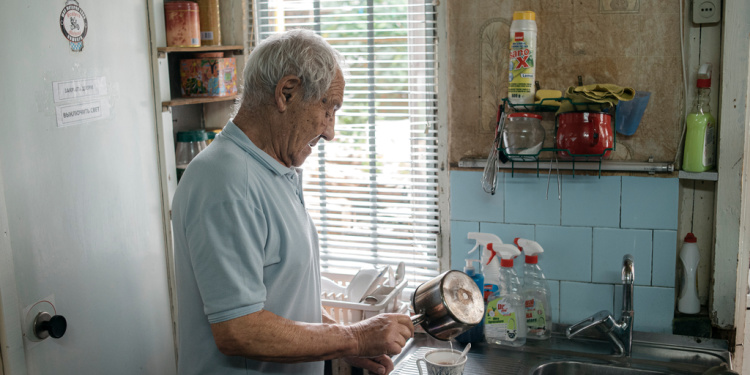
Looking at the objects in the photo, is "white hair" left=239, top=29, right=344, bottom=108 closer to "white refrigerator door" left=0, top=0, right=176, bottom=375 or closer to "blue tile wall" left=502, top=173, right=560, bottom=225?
"white refrigerator door" left=0, top=0, right=176, bottom=375

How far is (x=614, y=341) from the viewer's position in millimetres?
1757

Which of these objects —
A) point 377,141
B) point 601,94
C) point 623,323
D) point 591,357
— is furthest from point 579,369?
point 377,141

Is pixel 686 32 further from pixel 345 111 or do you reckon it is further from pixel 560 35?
pixel 345 111

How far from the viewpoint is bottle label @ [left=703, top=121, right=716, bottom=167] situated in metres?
1.71

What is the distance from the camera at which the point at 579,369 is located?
5.63ft

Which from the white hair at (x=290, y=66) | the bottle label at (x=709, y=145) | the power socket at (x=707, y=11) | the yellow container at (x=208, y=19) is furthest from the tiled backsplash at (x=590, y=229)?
the yellow container at (x=208, y=19)

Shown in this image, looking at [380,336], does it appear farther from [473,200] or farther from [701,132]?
[701,132]

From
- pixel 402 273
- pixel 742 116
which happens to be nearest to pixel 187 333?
pixel 402 273

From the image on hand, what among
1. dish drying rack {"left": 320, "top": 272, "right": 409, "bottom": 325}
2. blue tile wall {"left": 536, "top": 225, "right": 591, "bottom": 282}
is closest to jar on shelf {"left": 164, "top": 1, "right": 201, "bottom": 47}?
dish drying rack {"left": 320, "top": 272, "right": 409, "bottom": 325}

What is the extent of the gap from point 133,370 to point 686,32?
1.85 m

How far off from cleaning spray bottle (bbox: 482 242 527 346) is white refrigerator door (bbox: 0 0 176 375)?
102cm

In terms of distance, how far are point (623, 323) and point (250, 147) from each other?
1.16m

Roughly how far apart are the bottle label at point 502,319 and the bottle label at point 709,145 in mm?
672

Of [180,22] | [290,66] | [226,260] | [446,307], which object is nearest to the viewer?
[226,260]
